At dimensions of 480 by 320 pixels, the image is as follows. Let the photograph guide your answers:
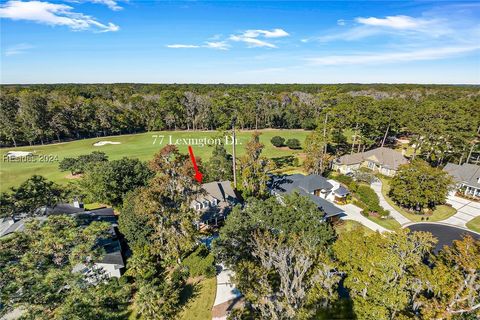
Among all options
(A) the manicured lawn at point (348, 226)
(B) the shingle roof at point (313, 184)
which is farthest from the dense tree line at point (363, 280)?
(B) the shingle roof at point (313, 184)

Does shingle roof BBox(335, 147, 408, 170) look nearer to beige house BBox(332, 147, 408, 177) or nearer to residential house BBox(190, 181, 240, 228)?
beige house BBox(332, 147, 408, 177)

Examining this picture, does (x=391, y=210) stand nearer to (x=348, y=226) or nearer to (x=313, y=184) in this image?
(x=348, y=226)

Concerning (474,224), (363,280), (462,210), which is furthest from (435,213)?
(363,280)

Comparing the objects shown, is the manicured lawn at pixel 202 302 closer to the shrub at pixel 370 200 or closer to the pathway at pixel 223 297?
the pathway at pixel 223 297

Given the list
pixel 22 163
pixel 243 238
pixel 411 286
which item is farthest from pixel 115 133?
pixel 411 286

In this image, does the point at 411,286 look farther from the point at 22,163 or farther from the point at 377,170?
the point at 22,163

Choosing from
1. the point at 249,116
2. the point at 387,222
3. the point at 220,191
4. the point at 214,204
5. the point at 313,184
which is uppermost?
the point at 249,116
